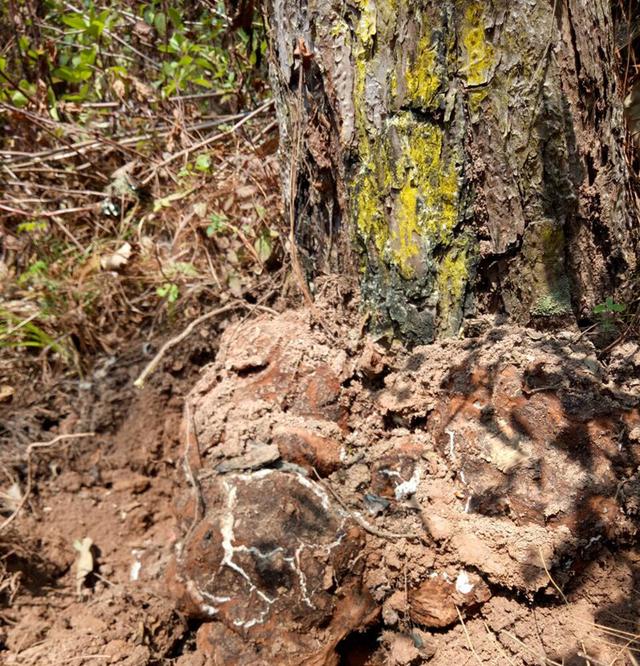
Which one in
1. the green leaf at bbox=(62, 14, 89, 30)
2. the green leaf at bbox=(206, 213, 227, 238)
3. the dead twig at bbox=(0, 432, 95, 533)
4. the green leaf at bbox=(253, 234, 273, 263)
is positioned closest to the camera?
the dead twig at bbox=(0, 432, 95, 533)

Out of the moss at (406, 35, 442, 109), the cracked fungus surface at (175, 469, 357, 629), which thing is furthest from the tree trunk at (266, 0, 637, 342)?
the cracked fungus surface at (175, 469, 357, 629)

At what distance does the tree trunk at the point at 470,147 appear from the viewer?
4.89 ft

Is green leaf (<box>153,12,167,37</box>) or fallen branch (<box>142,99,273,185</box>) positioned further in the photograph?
green leaf (<box>153,12,167,37</box>)

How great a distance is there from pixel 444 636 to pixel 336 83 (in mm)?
1611

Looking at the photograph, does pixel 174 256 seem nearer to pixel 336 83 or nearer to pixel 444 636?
pixel 336 83

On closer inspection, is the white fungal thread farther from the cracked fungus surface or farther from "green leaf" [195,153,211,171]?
"green leaf" [195,153,211,171]

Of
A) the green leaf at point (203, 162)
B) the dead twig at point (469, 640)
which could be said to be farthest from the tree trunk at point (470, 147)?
the green leaf at point (203, 162)

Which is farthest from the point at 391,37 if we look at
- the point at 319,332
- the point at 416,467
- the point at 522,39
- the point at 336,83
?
the point at 416,467

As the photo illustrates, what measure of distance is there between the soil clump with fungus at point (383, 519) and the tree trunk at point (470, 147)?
0.18 m

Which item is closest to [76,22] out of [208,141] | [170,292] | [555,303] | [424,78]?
[208,141]

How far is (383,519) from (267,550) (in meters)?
0.35

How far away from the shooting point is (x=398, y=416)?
70.0 inches

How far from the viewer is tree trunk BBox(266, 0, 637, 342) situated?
1.49 metres

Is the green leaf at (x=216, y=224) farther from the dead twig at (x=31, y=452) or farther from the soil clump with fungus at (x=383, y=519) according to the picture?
the dead twig at (x=31, y=452)
